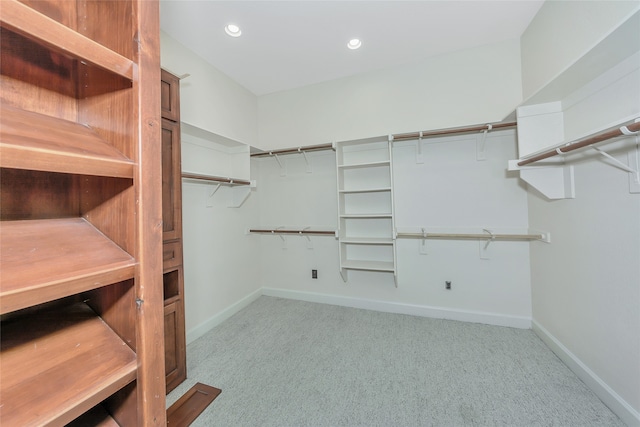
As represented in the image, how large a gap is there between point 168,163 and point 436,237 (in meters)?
2.61

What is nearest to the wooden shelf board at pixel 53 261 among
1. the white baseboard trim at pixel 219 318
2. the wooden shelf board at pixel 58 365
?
the wooden shelf board at pixel 58 365

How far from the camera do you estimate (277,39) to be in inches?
88.5

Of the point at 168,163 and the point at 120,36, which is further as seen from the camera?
the point at 168,163

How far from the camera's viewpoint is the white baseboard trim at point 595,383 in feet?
4.43

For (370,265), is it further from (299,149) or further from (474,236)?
(299,149)

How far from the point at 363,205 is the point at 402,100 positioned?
129cm

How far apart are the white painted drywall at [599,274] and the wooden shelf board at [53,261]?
7.86 feet

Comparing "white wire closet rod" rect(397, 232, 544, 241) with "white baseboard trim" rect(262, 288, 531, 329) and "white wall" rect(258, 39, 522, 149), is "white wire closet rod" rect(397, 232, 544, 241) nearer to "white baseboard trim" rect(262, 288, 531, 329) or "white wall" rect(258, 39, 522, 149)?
"white baseboard trim" rect(262, 288, 531, 329)

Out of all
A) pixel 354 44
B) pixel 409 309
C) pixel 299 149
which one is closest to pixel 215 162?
pixel 299 149

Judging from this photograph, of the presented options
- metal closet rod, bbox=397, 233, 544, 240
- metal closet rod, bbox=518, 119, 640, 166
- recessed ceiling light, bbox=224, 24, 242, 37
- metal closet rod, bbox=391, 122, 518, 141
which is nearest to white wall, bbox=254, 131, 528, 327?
metal closet rod, bbox=397, 233, 544, 240

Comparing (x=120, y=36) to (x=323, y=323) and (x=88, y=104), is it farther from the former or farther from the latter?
(x=323, y=323)

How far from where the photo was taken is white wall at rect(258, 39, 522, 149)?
239 cm

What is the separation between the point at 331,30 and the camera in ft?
7.08

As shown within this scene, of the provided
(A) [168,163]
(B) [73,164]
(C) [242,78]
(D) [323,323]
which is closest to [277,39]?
(C) [242,78]
